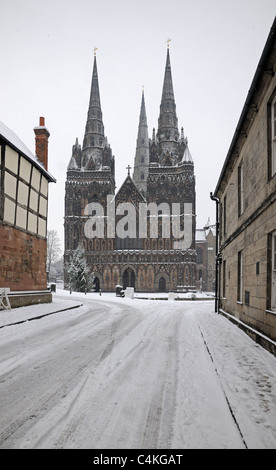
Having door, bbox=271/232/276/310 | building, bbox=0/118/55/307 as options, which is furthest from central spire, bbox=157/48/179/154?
door, bbox=271/232/276/310

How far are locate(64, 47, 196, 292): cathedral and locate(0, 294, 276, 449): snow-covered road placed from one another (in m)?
45.4

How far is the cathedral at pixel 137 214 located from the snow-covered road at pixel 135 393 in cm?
4543

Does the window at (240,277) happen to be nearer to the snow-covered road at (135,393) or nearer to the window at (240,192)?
the window at (240,192)

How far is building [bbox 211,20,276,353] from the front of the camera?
7512 millimetres

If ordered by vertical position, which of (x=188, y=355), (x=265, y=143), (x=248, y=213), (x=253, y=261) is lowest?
(x=188, y=355)

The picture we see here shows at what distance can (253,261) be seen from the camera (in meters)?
9.20

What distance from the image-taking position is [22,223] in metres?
16.1

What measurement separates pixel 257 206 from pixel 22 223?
10827 mm

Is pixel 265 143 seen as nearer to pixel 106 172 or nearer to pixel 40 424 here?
pixel 40 424

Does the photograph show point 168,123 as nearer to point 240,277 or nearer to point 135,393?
point 240,277

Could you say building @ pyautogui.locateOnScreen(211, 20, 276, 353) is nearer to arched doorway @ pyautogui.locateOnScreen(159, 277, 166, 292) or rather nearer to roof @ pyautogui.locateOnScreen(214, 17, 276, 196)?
roof @ pyautogui.locateOnScreen(214, 17, 276, 196)

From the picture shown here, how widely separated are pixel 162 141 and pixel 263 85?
51.1 m
